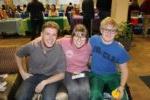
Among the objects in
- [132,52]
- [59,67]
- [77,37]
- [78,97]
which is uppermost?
[77,37]

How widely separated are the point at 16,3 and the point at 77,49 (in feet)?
25.3

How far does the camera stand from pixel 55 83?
2852 millimetres

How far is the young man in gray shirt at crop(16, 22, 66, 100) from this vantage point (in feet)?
9.10

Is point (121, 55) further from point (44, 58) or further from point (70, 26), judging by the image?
point (70, 26)

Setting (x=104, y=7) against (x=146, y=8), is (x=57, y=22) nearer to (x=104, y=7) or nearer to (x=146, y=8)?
(x=104, y=7)

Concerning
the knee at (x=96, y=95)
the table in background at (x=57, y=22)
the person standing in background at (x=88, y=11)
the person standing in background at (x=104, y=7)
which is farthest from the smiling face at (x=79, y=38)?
the table in background at (x=57, y=22)

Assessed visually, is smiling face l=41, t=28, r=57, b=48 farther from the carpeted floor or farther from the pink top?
the carpeted floor

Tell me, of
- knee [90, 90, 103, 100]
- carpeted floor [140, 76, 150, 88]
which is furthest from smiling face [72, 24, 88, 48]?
A: carpeted floor [140, 76, 150, 88]

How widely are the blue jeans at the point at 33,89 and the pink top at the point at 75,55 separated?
0.27 metres

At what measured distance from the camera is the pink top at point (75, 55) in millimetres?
2973

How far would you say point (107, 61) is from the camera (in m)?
2.99

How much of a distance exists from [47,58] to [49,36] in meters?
0.24

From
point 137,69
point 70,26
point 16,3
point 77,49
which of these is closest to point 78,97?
point 77,49

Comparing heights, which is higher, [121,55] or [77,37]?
[77,37]
